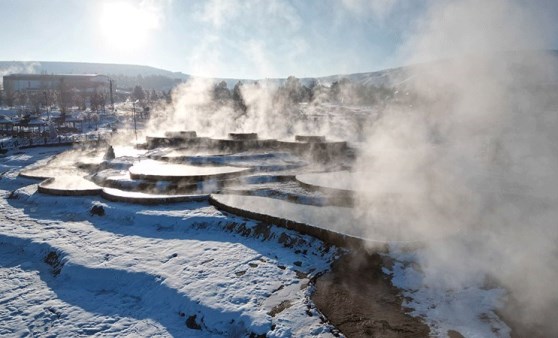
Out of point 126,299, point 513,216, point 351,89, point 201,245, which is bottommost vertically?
point 126,299

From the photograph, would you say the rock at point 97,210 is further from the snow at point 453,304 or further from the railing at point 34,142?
the railing at point 34,142

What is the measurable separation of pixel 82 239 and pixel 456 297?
30.0 ft

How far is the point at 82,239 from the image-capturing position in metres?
10.5

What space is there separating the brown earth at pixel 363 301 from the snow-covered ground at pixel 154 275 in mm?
333

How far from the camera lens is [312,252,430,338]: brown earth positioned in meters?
6.43

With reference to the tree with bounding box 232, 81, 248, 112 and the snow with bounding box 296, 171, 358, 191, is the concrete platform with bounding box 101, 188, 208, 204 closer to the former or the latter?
the snow with bounding box 296, 171, 358, 191

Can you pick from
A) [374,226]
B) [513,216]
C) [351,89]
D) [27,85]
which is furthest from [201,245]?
[27,85]

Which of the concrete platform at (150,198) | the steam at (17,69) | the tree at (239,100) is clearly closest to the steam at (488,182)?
the concrete platform at (150,198)

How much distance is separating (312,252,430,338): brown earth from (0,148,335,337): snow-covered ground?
333 millimetres

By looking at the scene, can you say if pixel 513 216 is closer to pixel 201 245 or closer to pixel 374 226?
pixel 374 226

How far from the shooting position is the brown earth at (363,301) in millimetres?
6430

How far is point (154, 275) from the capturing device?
8406 mm

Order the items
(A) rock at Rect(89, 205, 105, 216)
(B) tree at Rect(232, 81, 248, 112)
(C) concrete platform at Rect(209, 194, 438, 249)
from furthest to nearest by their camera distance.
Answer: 1. (B) tree at Rect(232, 81, 248, 112)
2. (A) rock at Rect(89, 205, 105, 216)
3. (C) concrete platform at Rect(209, 194, 438, 249)

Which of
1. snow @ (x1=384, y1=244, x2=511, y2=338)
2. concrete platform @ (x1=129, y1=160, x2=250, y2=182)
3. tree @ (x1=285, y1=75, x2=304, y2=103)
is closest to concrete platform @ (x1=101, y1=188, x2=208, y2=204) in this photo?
concrete platform @ (x1=129, y1=160, x2=250, y2=182)
